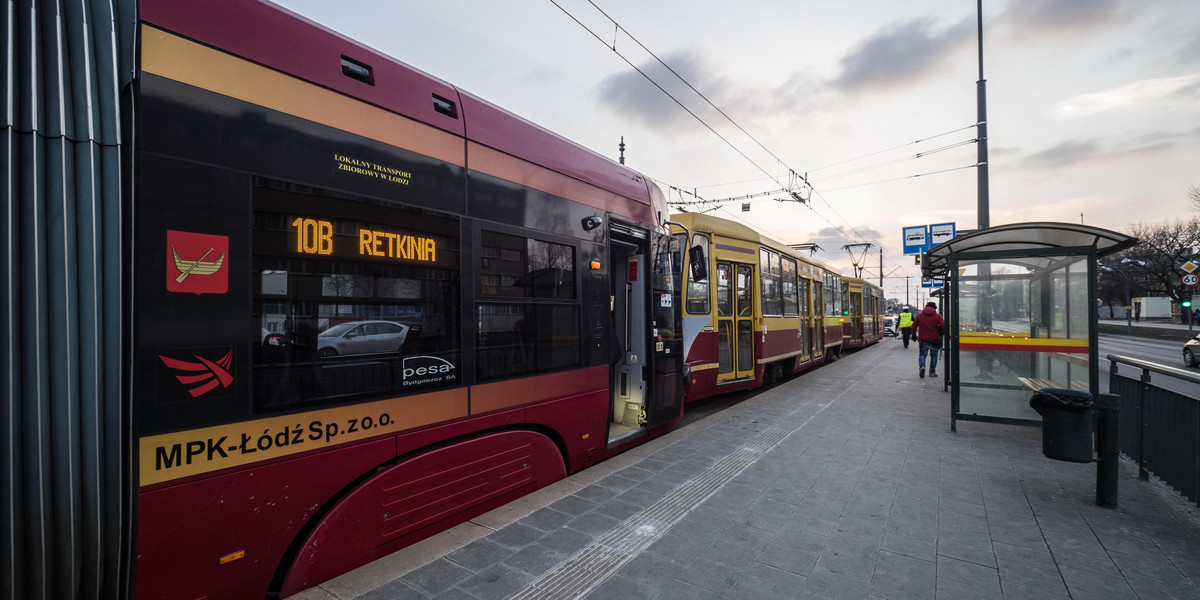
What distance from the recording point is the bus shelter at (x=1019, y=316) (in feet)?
19.0

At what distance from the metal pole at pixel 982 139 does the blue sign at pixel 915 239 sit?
267 inches

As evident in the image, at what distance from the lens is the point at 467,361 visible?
337 centimetres

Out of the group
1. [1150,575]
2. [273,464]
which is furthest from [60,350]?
[1150,575]

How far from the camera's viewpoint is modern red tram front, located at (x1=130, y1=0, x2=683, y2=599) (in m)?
2.15

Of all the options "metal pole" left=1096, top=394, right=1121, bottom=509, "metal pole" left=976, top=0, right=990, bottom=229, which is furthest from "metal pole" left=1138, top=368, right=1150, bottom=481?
"metal pole" left=976, top=0, right=990, bottom=229

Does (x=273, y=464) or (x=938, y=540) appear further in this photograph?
(x=938, y=540)

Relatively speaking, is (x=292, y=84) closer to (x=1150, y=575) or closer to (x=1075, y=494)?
(x=1150, y=575)

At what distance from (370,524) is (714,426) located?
16.1 ft

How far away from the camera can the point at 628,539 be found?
3.52 m

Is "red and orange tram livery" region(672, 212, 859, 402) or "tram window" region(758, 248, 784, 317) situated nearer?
"red and orange tram livery" region(672, 212, 859, 402)

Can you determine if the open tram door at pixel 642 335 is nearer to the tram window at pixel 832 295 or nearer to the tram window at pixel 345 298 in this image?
the tram window at pixel 345 298

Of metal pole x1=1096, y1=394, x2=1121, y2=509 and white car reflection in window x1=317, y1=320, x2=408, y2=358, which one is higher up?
white car reflection in window x1=317, y1=320, x2=408, y2=358

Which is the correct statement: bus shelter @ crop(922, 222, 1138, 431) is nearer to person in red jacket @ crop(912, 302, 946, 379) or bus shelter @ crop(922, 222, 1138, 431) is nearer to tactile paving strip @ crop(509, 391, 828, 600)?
tactile paving strip @ crop(509, 391, 828, 600)

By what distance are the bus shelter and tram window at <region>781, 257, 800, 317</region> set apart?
3.95 m
